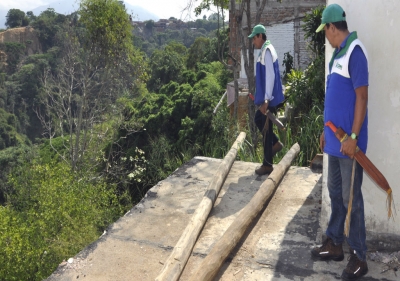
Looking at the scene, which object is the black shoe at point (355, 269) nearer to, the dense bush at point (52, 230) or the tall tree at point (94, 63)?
the dense bush at point (52, 230)

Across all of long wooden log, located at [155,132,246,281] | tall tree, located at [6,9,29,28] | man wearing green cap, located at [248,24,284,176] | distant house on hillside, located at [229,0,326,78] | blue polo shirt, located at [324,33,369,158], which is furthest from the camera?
tall tree, located at [6,9,29,28]

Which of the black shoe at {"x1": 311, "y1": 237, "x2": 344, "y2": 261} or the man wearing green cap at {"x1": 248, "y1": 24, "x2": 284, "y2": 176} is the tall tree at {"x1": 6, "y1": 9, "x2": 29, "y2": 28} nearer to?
the man wearing green cap at {"x1": 248, "y1": 24, "x2": 284, "y2": 176}

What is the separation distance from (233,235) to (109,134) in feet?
51.0

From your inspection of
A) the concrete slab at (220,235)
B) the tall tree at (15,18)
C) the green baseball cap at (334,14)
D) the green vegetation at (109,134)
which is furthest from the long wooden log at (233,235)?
the tall tree at (15,18)

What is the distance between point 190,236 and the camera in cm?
341

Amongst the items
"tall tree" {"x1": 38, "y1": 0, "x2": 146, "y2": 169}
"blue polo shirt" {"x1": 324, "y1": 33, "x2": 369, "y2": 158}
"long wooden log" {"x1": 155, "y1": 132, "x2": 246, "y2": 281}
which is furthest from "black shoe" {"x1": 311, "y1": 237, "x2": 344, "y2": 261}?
"tall tree" {"x1": 38, "y1": 0, "x2": 146, "y2": 169}

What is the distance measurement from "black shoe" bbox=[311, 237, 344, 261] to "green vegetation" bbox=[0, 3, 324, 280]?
10.9 ft

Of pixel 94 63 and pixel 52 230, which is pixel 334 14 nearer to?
pixel 52 230

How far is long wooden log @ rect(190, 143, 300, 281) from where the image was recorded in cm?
292

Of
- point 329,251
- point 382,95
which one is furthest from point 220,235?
point 382,95

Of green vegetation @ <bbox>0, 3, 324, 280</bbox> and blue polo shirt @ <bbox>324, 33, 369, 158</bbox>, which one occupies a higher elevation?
blue polo shirt @ <bbox>324, 33, 369, 158</bbox>

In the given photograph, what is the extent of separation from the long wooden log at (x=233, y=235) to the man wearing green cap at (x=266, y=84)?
0.47 meters

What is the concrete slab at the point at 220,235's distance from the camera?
3.18 metres

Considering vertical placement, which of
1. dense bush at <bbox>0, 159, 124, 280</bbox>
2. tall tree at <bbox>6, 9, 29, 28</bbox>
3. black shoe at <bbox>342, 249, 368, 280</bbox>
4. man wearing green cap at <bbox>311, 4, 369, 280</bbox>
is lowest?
dense bush at <bbox>0, 159, 124, 280</bbox>
